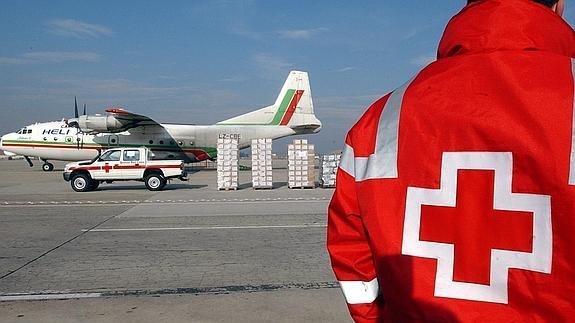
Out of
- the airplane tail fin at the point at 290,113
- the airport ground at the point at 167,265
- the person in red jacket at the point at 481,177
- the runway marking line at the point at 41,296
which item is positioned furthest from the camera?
the airplane tail fin at the point at 290,113

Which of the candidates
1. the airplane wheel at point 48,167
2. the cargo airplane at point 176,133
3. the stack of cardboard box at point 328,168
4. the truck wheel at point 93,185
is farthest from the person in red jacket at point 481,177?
the airplane wheel at point 48,167

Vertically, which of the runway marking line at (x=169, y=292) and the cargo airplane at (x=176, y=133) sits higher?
the cargo airplane at (x=176, y=133)

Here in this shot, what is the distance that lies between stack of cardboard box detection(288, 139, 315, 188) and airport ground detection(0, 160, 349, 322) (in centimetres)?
646

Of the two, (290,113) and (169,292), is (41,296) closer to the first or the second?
(169,292)

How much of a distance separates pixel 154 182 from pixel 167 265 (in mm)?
13544

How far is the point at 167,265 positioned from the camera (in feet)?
24.5

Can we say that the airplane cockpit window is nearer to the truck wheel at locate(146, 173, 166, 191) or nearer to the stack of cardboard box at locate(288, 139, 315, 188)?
the truck wheel at locate(146, 173, 166, 191)

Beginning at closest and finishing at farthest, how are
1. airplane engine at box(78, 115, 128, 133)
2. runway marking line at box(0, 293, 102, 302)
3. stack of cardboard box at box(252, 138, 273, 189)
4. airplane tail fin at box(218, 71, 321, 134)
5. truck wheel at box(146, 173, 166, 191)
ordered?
Result: runway marking line at box(0, 293, 102, 302), truck wheel at box(146, 173, 166, 191), stack of cardboard box at box(252, 138, 273, 189), airplane engine at box(78, 115, 128, 133), airplane tail fin at box(218, 71, 321, 134)

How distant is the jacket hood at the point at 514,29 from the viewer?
1308mm

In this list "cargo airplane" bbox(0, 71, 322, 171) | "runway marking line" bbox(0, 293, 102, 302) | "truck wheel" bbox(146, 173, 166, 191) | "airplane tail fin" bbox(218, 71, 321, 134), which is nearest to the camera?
"runway marking line" bbox(0, 293, 102, 302)

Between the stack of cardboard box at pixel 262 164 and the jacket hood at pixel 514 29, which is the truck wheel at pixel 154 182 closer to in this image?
the stack of cardboard box at pixel 262 164

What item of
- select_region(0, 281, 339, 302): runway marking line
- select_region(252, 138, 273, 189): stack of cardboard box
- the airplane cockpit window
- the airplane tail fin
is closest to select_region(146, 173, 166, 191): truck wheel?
the airplane cockpit window

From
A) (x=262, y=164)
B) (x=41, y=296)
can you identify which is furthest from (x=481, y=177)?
(x=262, y=164)

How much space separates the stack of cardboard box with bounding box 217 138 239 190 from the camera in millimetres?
21109
